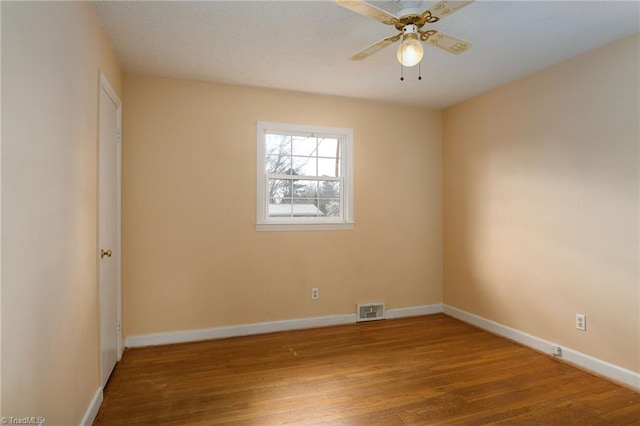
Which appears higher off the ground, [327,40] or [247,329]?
[327,40]

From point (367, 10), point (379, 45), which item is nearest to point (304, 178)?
point (379, 45)

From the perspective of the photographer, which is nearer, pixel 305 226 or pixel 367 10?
pixel 367 10

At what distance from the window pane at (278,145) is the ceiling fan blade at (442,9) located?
6.76 ft

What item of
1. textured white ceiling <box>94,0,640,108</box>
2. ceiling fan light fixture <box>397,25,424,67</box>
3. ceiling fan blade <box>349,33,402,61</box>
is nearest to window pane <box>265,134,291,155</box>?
textured white ceiling <box>94,0,640,108</box>

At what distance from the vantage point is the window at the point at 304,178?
3660 millimetres

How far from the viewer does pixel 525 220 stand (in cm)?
330

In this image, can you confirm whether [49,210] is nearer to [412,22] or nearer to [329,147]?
[412,22]

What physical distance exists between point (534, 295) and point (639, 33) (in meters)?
2.21

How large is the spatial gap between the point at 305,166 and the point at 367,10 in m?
2.12

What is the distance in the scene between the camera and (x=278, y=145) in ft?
12.2

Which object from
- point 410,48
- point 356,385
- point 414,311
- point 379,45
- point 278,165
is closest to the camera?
point 410,48

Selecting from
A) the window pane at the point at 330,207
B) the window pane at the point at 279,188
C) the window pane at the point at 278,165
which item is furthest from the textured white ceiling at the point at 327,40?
the window pane at the point at 330,207

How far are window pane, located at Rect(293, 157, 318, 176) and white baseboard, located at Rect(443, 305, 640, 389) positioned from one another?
2.39 meters

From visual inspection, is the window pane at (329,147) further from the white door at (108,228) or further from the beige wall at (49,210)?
the beige wall at (49,210)
